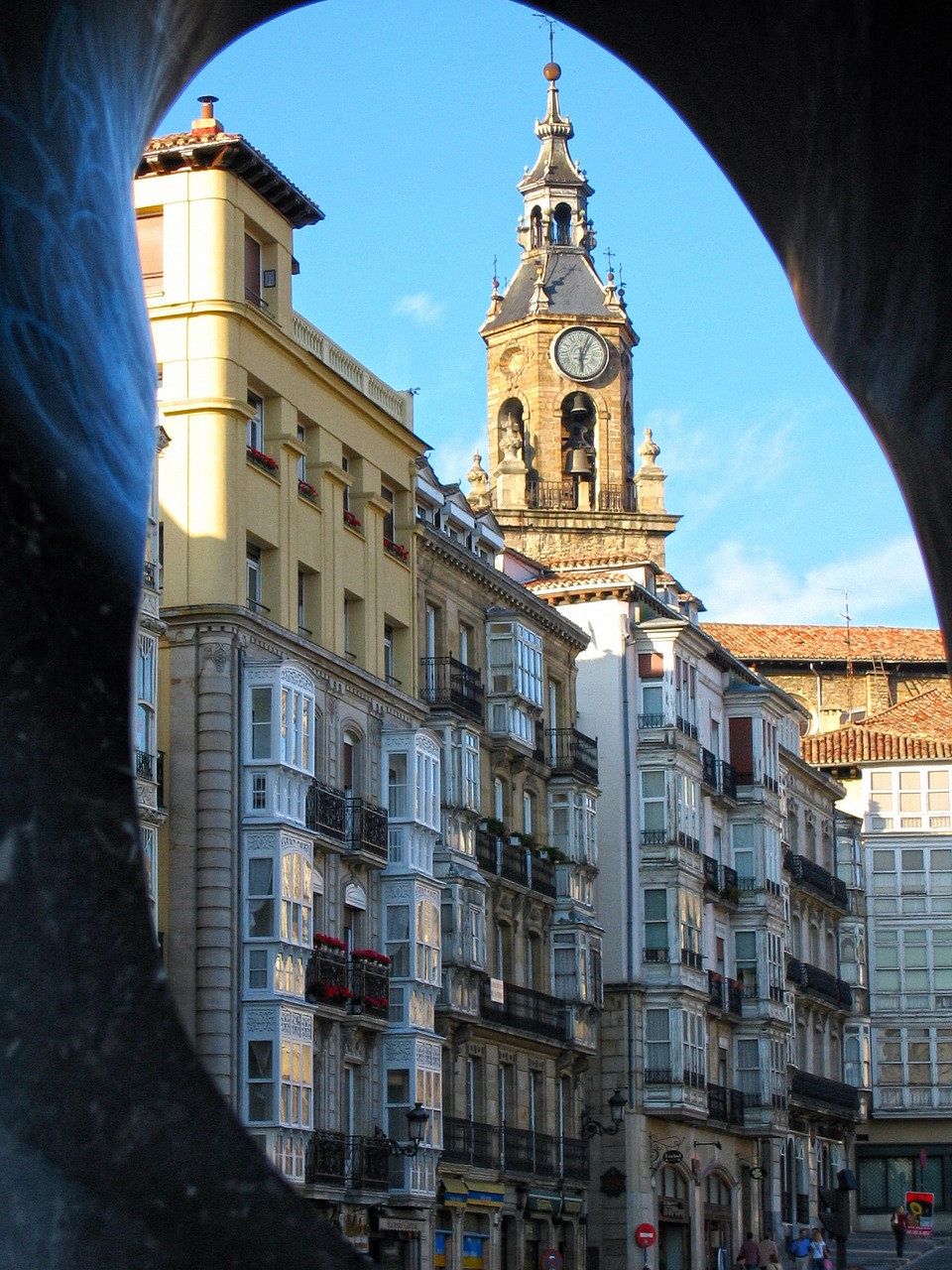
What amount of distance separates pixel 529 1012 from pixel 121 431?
5489 cm

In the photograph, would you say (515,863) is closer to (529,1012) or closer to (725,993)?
(529,1012)

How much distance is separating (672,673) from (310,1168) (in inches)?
1114

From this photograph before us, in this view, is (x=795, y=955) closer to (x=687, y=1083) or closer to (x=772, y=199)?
(x=687, y=1083)

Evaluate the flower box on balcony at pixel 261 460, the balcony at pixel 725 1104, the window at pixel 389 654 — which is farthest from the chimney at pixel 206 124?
the balcony at pixel 725 1104

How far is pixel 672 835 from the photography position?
70.5 meters

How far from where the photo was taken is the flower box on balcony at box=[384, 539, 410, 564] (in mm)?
54594

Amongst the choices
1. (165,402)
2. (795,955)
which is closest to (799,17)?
(165,402)

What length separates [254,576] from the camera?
48.2m

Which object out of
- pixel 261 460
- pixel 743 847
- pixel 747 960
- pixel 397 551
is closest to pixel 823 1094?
pixel 747 960

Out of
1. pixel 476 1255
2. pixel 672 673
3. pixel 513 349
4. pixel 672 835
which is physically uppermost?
pixel 513 349

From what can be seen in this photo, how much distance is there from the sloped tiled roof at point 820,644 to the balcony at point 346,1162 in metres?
80.4

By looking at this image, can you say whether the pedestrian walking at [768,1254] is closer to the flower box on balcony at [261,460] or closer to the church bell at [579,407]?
the flower box on balcony at [261,460]

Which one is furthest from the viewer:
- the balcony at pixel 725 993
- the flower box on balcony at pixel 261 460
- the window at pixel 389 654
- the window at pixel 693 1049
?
the balcony at pixel 725 993

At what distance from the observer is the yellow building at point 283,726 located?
149 feet
